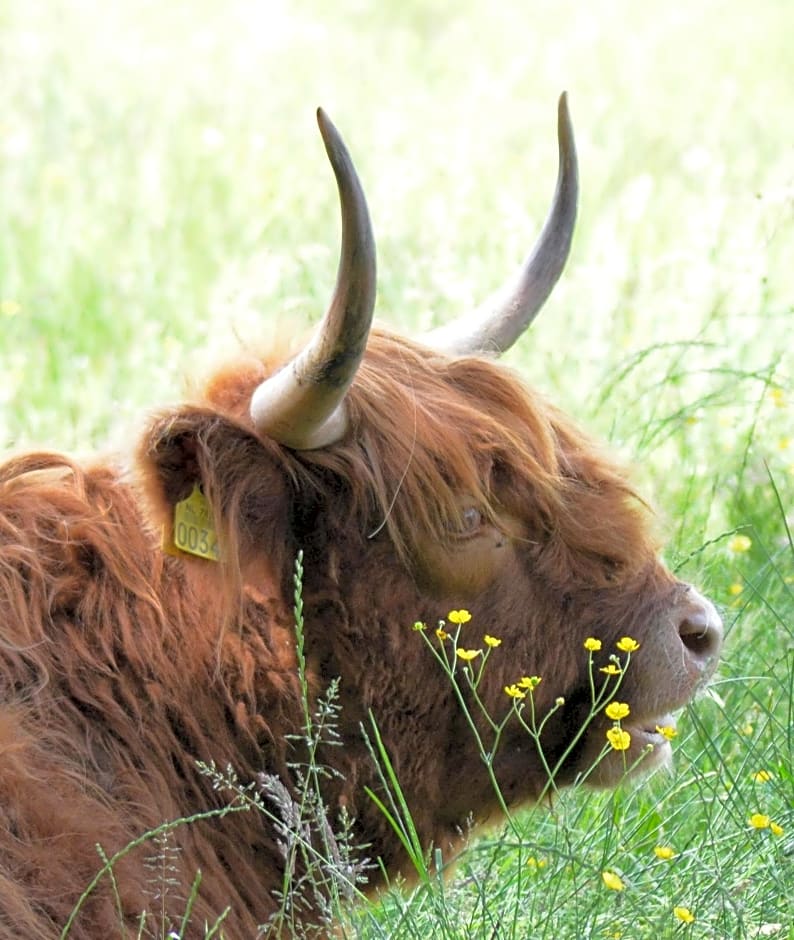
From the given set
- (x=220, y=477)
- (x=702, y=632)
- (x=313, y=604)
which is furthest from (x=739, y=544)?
(x=220, y=477)

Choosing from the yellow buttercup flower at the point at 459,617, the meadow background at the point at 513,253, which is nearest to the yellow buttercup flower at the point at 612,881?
the meadow background at the point at 513,253

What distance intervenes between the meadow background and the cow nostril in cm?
16

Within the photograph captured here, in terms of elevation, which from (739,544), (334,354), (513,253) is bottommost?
(739,544)

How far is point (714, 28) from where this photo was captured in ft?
45.4

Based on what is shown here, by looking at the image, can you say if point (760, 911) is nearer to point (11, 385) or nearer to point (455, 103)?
point (11, 385)

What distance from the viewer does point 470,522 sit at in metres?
3.49

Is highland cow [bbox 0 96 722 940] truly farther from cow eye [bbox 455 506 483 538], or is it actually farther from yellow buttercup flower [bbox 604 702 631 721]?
yellow buttercup flower [bbox 604 702 631 721]

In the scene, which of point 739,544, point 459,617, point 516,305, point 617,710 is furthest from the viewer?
point 739,544

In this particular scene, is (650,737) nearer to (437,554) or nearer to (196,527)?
(437,554)

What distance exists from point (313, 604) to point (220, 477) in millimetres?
345

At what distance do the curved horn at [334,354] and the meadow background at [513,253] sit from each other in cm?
29

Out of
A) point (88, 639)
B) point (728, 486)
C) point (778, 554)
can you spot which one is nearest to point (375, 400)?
point (88, 639)

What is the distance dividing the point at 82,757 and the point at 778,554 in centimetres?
242

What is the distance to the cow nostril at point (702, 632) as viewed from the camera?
351cm
